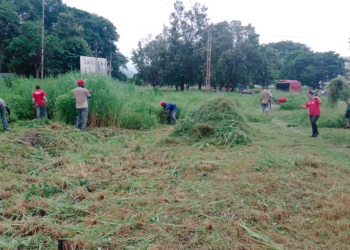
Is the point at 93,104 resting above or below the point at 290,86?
below

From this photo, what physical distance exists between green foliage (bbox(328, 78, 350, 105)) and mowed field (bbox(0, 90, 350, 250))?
6.84 meters

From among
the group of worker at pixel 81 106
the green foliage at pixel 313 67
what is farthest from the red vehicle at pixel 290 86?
the group of worker at pixel 81 106

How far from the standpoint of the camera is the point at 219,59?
30562mm

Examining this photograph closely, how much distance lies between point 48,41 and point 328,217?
1086 inches

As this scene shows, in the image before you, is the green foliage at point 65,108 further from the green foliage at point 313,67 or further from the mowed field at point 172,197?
the green foliage at point 313,67

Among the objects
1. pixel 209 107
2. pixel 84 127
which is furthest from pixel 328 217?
pixel 84 127

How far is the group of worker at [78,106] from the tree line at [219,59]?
65.8 ft

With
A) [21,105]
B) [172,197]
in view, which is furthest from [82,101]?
[172,197]

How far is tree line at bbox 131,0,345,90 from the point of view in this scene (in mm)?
31016

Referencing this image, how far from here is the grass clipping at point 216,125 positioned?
691 cm

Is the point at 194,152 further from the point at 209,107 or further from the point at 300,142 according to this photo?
the point at 300,142

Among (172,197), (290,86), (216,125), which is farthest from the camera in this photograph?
(290,86)

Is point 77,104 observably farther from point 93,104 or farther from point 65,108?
point 65,108

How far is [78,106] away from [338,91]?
10511mm
